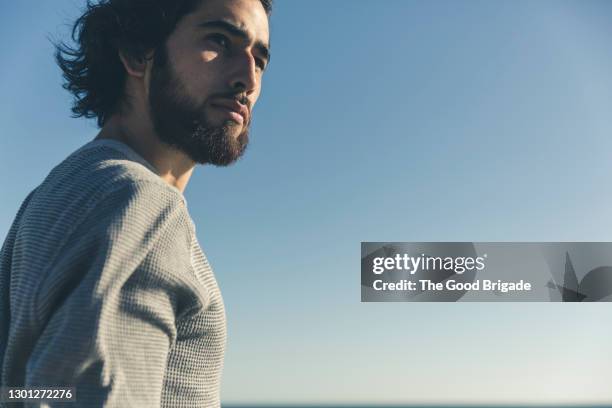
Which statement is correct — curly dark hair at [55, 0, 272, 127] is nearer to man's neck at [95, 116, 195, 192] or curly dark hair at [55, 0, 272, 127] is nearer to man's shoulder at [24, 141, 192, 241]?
man's neck at [95, 116, 195, 192]

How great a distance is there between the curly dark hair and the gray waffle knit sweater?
1.01 m

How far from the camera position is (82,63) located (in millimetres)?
3234

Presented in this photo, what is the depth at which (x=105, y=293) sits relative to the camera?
1327 millimetres

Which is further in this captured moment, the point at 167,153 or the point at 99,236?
the point at 167,153

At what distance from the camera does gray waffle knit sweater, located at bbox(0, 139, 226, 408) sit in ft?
4.31

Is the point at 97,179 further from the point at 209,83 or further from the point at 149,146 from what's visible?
the point at 209,83

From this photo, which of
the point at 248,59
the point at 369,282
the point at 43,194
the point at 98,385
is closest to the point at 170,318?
the point at 98,385

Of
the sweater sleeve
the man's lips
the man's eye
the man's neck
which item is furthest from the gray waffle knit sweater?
the man's eye

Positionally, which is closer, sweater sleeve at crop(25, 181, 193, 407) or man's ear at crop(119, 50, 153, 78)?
sweater sleeve at crop(25, 181, 193, 407)

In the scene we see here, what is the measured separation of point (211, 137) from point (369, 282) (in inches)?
496

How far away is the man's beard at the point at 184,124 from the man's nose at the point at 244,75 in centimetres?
13

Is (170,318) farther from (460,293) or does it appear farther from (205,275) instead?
(460,293)

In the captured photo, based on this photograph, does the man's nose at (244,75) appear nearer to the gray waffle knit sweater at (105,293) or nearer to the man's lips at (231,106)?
the man's lips at (231,106)

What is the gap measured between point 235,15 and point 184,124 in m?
0.47
